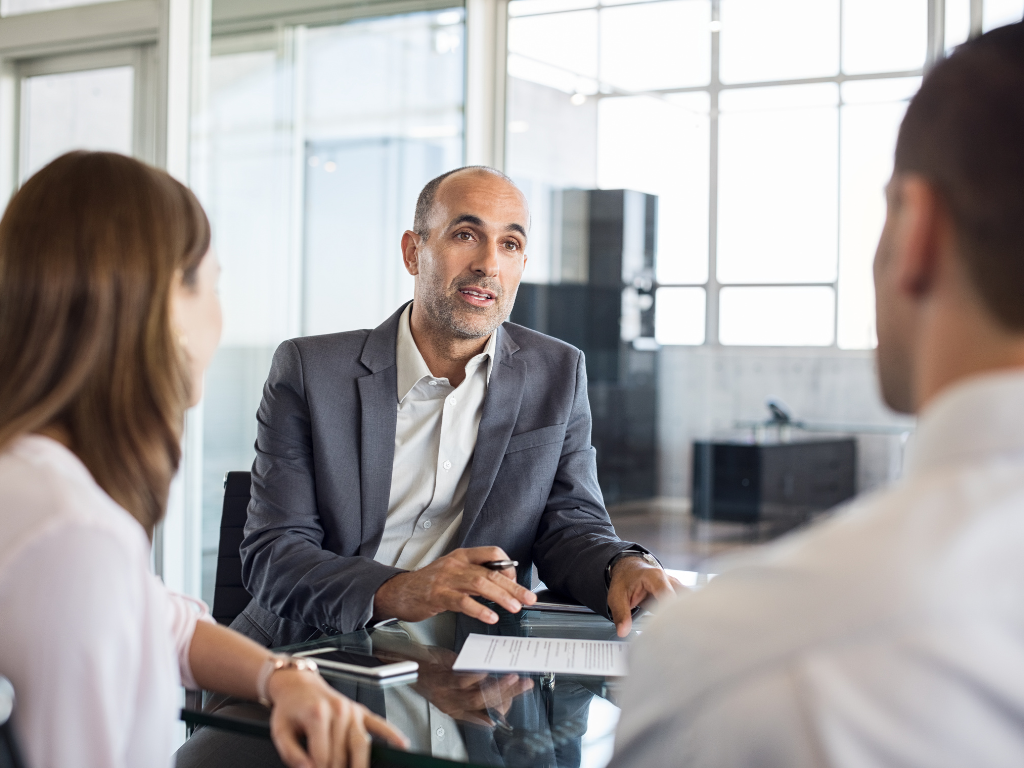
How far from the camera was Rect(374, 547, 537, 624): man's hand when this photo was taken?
1.56 metres

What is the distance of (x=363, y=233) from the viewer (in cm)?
393

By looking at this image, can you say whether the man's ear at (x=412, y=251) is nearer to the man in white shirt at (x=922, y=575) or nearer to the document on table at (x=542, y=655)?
the document on table at (x=542, y=655)

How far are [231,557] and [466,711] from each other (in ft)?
3.79

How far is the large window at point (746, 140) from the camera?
3582mm

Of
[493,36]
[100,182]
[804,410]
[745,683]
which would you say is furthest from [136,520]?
[493,36]

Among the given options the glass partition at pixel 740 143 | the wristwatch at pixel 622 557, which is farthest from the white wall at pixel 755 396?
the wristwatch at pixel 622 557

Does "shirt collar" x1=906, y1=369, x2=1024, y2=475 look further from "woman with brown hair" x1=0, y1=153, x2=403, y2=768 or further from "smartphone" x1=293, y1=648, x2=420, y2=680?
"smartphone" x1=293, y1=648, x2=420, y2=680

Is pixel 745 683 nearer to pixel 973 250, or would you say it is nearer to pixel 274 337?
pixel 973 250

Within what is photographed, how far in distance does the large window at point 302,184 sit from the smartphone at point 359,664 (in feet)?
7.86

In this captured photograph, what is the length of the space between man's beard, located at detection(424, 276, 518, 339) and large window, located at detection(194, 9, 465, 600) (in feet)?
5.60

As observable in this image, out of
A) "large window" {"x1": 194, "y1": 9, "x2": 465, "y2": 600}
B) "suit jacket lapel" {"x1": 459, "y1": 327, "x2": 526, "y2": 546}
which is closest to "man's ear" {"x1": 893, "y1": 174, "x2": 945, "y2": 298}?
"suit jacket lapel" {"x1": 459, "y1": 327, "x2": 526, "y2": 546}

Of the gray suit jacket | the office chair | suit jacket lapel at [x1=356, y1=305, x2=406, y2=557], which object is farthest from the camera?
suit jacket lapel at [x1=356, y1=305, x2=406, y2=557]

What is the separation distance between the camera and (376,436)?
2.07m

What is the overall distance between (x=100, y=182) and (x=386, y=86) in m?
3.09
